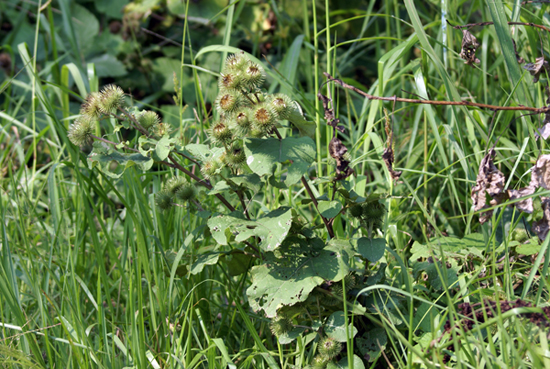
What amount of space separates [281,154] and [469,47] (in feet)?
2.26

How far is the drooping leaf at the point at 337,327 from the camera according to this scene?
3.88 feet

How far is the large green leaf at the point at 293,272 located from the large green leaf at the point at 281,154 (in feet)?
0.73

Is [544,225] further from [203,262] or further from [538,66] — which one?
[203,262]

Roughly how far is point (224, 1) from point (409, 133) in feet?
5.60

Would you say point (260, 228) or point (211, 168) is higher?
point (211, 168)

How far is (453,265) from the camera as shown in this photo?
4.43 feet

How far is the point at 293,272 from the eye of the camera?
1.22 meters

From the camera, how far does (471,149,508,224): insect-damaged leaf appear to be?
3.86 ft

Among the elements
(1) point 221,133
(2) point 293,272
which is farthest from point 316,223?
(1) point 221,133

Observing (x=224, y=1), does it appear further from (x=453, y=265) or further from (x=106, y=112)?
(x=453, y=265)

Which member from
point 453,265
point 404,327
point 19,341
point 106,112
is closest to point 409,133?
point 453,265

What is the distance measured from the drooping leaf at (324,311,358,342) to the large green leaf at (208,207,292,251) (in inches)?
10.1

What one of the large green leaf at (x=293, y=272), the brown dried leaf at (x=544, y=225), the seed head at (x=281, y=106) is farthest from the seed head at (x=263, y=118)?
the brown dried leaf at (x=544, y=225)

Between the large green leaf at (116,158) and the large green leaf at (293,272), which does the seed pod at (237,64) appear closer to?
the large green leaf at (116,158)
